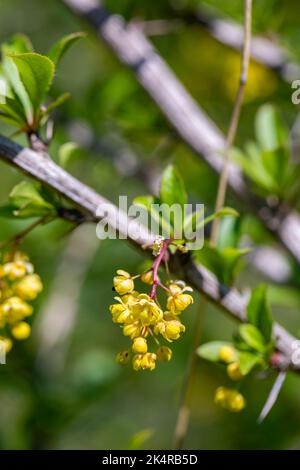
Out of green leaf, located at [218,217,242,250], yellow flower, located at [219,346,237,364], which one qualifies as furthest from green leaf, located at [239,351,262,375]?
green leaf, located at [218,217,242,250]

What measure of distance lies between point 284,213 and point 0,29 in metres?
1.58

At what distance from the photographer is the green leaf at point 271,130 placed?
1.46 metres

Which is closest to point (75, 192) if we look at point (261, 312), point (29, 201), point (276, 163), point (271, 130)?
point (29, 201)

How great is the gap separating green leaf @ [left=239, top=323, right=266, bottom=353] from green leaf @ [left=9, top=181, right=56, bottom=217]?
0.35m

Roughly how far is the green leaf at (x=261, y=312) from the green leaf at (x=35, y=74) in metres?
0.45

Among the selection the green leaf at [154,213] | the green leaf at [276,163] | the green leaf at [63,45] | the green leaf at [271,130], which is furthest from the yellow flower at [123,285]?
the green leaf at [271,130]

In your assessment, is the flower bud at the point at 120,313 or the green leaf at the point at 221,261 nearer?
the flower bud at the point at 120,313

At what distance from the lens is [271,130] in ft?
4.87

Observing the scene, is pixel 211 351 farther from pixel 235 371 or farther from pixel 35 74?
pixel 35 74

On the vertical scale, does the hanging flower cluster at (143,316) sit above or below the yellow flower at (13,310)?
above

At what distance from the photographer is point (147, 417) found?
106 inches

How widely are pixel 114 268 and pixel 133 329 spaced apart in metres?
1.44

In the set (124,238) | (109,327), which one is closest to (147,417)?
(109,327)

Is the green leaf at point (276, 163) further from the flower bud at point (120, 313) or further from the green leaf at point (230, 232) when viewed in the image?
the flower bud at point (120, 313)
